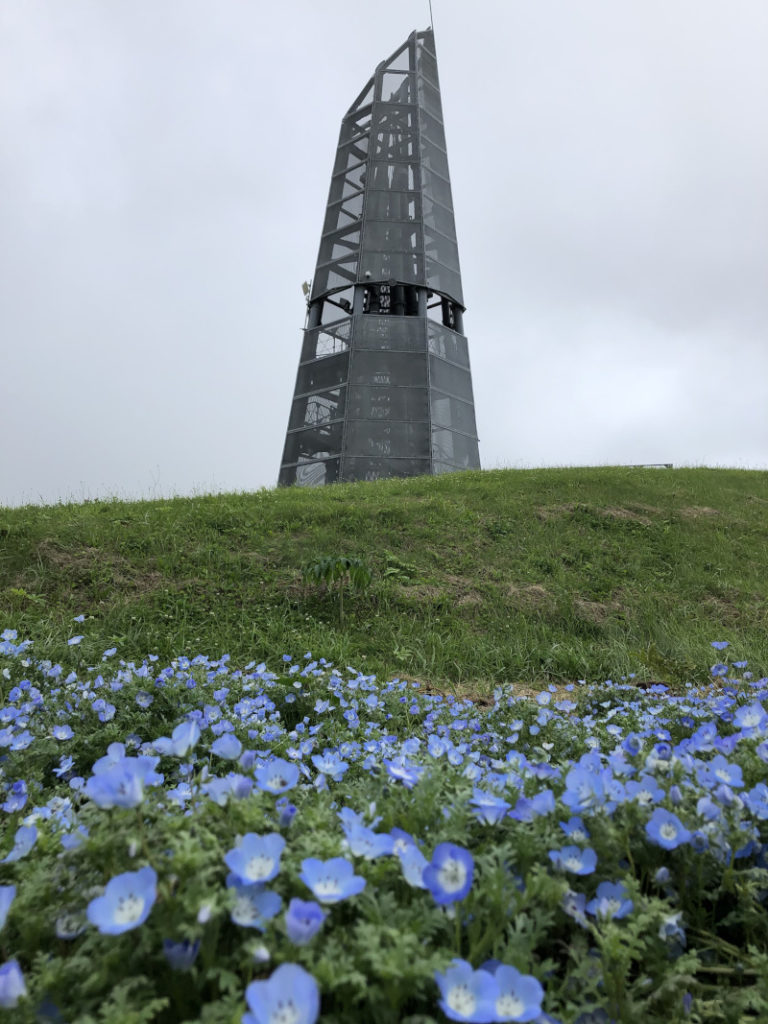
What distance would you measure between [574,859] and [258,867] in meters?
0.51

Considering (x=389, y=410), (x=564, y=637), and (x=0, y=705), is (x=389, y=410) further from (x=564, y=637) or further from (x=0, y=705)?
(x=0, y=705)

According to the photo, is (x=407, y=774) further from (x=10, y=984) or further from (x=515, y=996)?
(x=10, y=984)

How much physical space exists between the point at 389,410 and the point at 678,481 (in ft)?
25.9

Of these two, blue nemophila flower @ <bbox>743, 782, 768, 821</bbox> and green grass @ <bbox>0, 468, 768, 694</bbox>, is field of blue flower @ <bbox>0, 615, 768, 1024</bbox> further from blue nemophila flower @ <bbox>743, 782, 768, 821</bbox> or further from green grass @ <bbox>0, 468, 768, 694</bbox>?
green grass @ <bbox>0, 468, 768, 694</bbox>

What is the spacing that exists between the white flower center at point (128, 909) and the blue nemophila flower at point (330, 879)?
0.65 feet

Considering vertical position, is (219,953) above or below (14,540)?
below

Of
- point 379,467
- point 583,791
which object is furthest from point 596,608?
point 379,467

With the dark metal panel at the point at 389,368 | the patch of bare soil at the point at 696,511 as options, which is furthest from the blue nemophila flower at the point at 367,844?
the dark metal panel at the point at 389,368

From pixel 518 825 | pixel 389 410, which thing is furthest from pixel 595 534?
pixel 389 410

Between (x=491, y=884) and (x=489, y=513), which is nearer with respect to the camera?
(x=491, y=884)

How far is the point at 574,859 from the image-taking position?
101 centimetres

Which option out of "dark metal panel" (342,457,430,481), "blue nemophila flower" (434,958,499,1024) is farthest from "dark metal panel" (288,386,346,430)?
"blue nemophila flower" (434,958,499,1024)

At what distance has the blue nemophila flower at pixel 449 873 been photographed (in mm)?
833

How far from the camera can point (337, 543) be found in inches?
257
